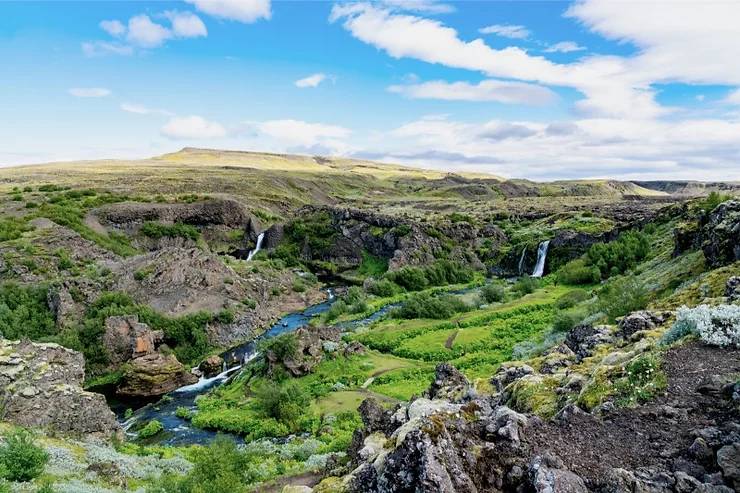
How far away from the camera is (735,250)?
75.9 feet

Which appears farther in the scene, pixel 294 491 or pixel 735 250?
pixel 735 250

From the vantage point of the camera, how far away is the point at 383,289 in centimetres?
6562

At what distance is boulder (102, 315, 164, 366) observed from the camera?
41.6m

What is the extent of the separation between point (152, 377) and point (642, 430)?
3744 centimetres

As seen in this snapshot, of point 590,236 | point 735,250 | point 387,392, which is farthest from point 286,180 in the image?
point 735,250

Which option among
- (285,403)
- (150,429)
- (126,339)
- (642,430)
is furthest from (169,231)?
(642,430)

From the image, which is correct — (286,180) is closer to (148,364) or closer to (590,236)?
(590,236)

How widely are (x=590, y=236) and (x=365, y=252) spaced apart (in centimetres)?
3678

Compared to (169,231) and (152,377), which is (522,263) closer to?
(152,377)

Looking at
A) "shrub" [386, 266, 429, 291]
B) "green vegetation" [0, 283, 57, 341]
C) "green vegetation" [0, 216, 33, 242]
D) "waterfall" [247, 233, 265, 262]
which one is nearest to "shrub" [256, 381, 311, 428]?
"green vegetation" [0, 283, 57, 341]

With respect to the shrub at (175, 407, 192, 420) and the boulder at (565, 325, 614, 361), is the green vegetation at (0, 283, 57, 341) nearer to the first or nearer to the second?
the shrub at (175, 407, 192, 420)

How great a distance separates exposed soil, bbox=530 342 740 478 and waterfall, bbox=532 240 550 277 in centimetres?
6446

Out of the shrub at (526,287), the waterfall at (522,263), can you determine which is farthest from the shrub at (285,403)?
the waterfall at (522,263)

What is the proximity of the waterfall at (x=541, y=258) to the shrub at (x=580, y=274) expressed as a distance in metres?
13.6
